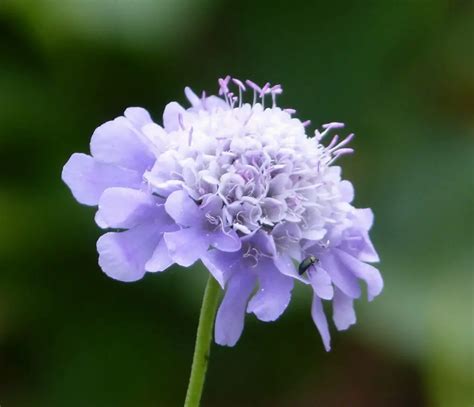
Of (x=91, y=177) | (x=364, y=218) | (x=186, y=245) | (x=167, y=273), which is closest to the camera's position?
(x=186, y=245)

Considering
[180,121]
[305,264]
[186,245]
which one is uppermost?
[180,121]


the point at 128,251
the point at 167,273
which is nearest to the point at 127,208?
the point at 128,251

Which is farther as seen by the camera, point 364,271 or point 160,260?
point 364,271

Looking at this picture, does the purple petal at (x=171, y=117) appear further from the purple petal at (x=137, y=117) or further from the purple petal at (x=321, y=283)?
the purple petal at (x=321, y=283)

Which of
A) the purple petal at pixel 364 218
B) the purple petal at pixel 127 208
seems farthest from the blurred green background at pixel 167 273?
the purple petal at pixel 127 208

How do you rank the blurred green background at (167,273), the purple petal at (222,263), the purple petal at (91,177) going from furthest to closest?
the blurred green background at (167,273)
the purple petal at (91,177)
the purple petal at (222,263)

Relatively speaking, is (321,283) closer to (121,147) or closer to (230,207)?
(230,207)

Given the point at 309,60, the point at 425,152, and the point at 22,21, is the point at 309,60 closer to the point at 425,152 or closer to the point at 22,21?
the point at 425,152

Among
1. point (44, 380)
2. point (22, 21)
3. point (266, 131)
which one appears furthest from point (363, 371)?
point (266, 131)
